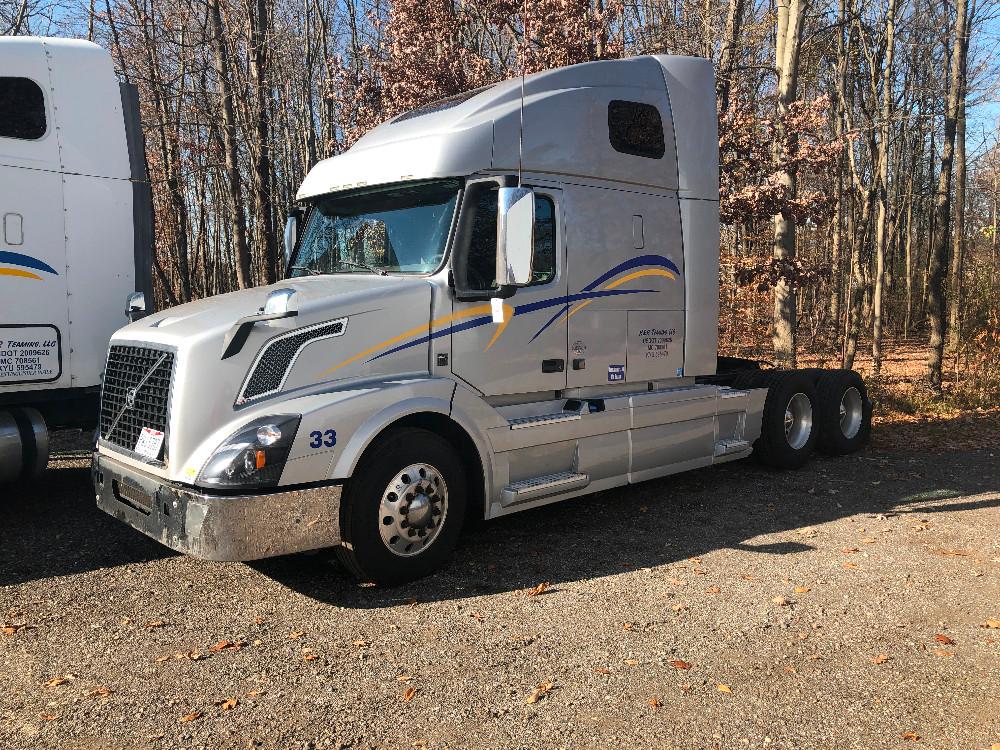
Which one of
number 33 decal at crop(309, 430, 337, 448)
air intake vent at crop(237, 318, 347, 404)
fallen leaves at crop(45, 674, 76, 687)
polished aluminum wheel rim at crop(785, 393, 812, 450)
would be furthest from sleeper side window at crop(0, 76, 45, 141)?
polished aluminum wheel rim at crop(785, 393, 812, 450)

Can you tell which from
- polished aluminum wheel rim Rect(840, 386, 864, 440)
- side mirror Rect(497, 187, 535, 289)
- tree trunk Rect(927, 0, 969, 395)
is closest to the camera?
side mirror Rect(497, 187, 535, 289)

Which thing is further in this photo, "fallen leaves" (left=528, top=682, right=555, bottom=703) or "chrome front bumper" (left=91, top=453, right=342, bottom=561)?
"chrome front bumper" (left=91, top=453, right=342, bottom=561)

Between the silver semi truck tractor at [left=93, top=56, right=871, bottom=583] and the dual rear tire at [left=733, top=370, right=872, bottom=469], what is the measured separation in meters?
1.04

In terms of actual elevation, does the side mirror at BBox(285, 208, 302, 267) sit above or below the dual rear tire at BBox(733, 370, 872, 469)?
above

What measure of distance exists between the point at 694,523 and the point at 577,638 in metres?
2.49

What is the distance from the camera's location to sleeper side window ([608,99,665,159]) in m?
6.39

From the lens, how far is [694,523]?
21.4 ft

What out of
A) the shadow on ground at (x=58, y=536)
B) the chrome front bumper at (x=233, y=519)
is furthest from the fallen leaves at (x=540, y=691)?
the shadow on ground at (x=58, y=536)

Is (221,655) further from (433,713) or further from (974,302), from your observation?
(974,302)

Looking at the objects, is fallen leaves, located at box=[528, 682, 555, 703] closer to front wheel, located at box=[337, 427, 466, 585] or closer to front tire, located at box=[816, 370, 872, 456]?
front wheel, located at box=[337, 427, 466, 585]

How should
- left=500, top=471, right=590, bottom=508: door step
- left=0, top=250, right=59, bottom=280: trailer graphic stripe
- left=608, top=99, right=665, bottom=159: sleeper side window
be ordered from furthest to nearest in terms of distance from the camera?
left=608, top=99, right=665, bottom=159: sleeper side window
left=0, top=250, right=59, bottom=280: trailer graphic stripe
left=500, top=471, right=590, bottom=508: door step

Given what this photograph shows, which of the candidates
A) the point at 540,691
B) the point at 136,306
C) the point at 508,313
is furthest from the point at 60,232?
the point at 540,691

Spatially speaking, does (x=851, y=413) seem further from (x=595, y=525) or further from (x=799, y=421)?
(x=595, y=525)

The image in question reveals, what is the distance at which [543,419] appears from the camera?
585 centimetres
